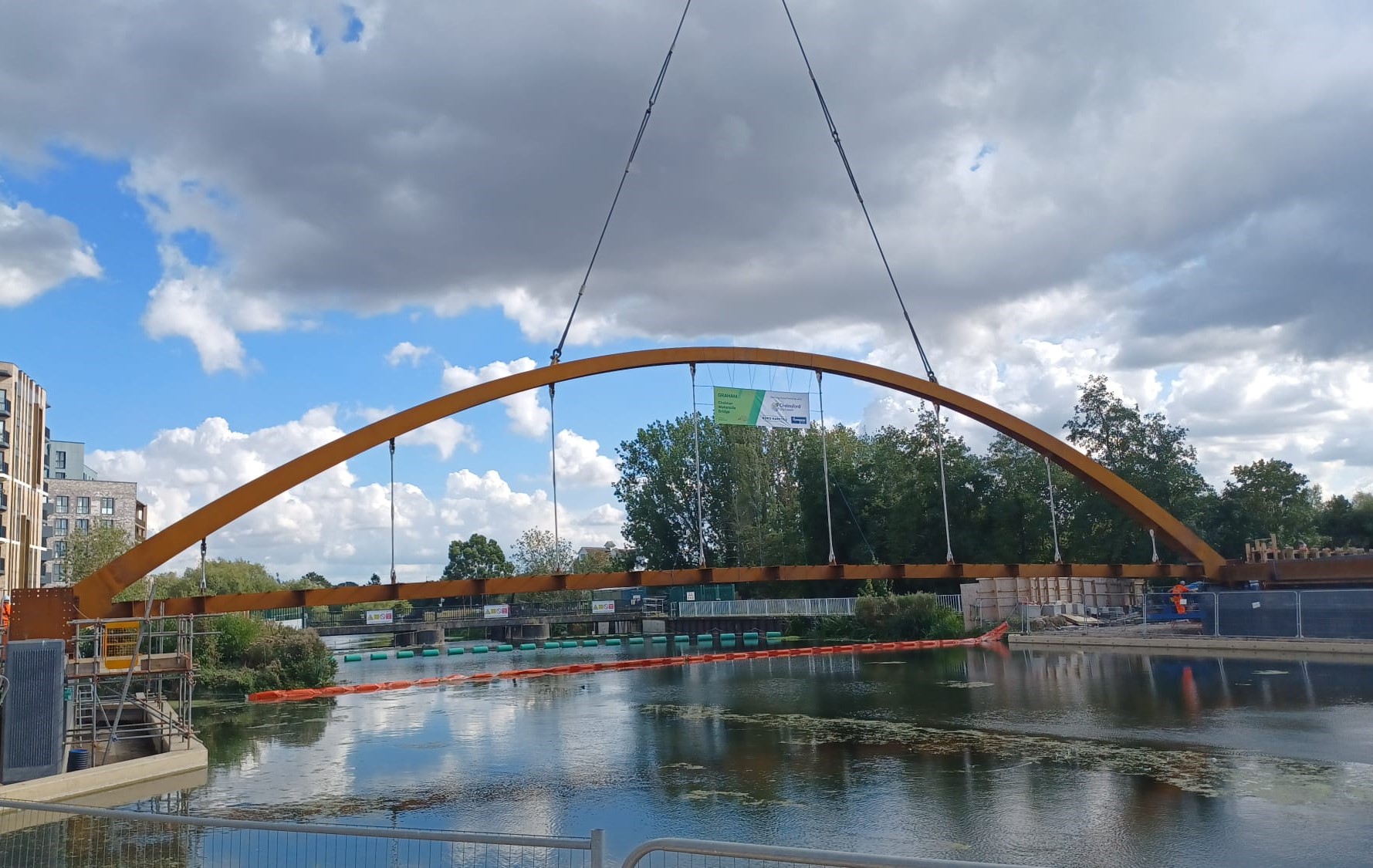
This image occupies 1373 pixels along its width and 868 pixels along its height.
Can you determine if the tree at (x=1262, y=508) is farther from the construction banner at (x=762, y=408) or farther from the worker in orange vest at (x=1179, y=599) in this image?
the construction banner at (x=762, y=408)

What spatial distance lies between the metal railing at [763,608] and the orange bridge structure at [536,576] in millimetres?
27474

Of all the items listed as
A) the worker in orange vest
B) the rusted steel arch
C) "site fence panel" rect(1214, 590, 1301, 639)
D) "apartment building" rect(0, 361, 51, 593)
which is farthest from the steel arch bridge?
"apartment building" rect(0, 361, 51, 593)

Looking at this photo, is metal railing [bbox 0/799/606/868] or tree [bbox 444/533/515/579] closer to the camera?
metal railing [bbox 0/799/606/868]

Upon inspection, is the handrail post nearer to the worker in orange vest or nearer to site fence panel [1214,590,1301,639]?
site fence panel [1214,590,1301,639]

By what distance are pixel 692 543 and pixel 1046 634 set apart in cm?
4933

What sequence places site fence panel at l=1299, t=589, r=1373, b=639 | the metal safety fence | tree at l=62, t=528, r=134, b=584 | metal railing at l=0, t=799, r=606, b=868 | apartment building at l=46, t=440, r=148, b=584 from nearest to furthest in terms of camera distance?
metal railing at l=0, t=799, r=606, b=868 < site fence panel at l=1299, t=589, r=1373, b=639 < the metal safety fence < tree at l=62, t=528, r=134, b=584 < apartment building at l=46, t=440, r=148, b=584

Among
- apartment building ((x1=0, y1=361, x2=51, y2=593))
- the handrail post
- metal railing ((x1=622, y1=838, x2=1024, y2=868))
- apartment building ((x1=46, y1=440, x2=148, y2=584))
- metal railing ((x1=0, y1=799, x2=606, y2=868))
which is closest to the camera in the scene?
metal railing ((x1=622, y1=838, x2=1024, y2=868))

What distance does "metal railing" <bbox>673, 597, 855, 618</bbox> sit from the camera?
64.8m

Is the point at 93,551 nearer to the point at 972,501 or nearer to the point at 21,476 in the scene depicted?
the point at 21,476

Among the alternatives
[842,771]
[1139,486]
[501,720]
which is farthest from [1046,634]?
[842,771]

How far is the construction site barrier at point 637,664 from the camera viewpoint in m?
37.9

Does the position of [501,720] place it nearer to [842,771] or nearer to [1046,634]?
[842,771]

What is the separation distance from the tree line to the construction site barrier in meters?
8.75

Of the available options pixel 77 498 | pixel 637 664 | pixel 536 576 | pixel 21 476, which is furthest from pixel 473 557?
pixel 536 576
